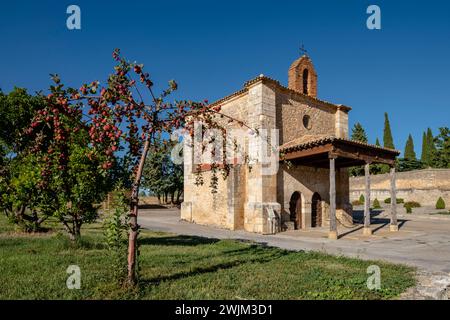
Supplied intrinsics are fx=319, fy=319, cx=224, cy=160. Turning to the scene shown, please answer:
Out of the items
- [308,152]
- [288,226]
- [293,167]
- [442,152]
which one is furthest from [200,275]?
[442,152]

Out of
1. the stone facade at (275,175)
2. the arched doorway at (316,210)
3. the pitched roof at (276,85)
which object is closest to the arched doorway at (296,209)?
the stone facade at (275,175)

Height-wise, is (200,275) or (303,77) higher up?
(303,77)

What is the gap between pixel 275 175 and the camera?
15.8m

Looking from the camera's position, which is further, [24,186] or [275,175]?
[275,175]

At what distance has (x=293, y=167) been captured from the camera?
1688cm

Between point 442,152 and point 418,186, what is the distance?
11.3 meters

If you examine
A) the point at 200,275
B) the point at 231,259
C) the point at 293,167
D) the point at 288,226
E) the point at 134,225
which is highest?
the point at 293,167

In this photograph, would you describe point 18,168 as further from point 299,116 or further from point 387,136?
point 387,136

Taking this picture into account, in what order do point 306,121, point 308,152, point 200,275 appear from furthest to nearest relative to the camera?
1. point 306,121
2. point 308,152
3. point 200,275

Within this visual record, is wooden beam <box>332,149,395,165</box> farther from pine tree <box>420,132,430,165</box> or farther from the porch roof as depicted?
pine tree <box>420,132,430,165</box>

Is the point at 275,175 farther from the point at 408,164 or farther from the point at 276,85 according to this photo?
the point at 408,164

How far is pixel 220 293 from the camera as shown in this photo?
5.12 m

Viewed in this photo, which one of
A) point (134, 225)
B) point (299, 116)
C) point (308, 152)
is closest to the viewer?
point (134, 225)
